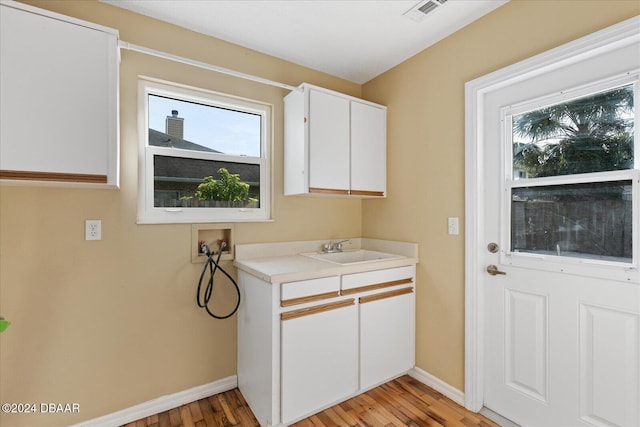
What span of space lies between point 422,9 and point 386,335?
2135 millimetres

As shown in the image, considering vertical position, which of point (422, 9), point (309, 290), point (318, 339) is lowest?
point (318, 339)

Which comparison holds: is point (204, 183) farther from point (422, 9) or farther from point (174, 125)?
point (422, 9)


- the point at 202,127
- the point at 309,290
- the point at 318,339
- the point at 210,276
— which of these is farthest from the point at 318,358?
the point at 202,127

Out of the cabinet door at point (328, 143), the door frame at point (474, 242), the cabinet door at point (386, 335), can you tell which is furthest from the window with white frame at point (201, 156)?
the door frame at point (474, 242)

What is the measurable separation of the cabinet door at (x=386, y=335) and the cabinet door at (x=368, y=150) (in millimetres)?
853

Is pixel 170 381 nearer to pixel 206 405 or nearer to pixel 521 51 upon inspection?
pixel 206 405

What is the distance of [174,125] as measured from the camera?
2.13 metres

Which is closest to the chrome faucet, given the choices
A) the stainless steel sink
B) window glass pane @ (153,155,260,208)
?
the stainless steel sink

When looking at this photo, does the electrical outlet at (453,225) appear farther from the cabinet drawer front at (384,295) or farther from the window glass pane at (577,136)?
the cabinet drawer front at (384,295)

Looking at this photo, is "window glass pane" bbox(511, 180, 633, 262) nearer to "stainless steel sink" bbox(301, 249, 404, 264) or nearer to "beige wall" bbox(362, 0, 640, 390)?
"beige wall" bbox(362, 0, 640, 390)

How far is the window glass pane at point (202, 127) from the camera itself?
2.08 m

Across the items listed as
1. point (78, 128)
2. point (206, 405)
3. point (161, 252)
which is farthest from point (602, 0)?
point (206, 405)

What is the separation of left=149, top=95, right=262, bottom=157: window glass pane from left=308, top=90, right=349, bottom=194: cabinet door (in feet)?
1.58

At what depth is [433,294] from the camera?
2285 millimetres
